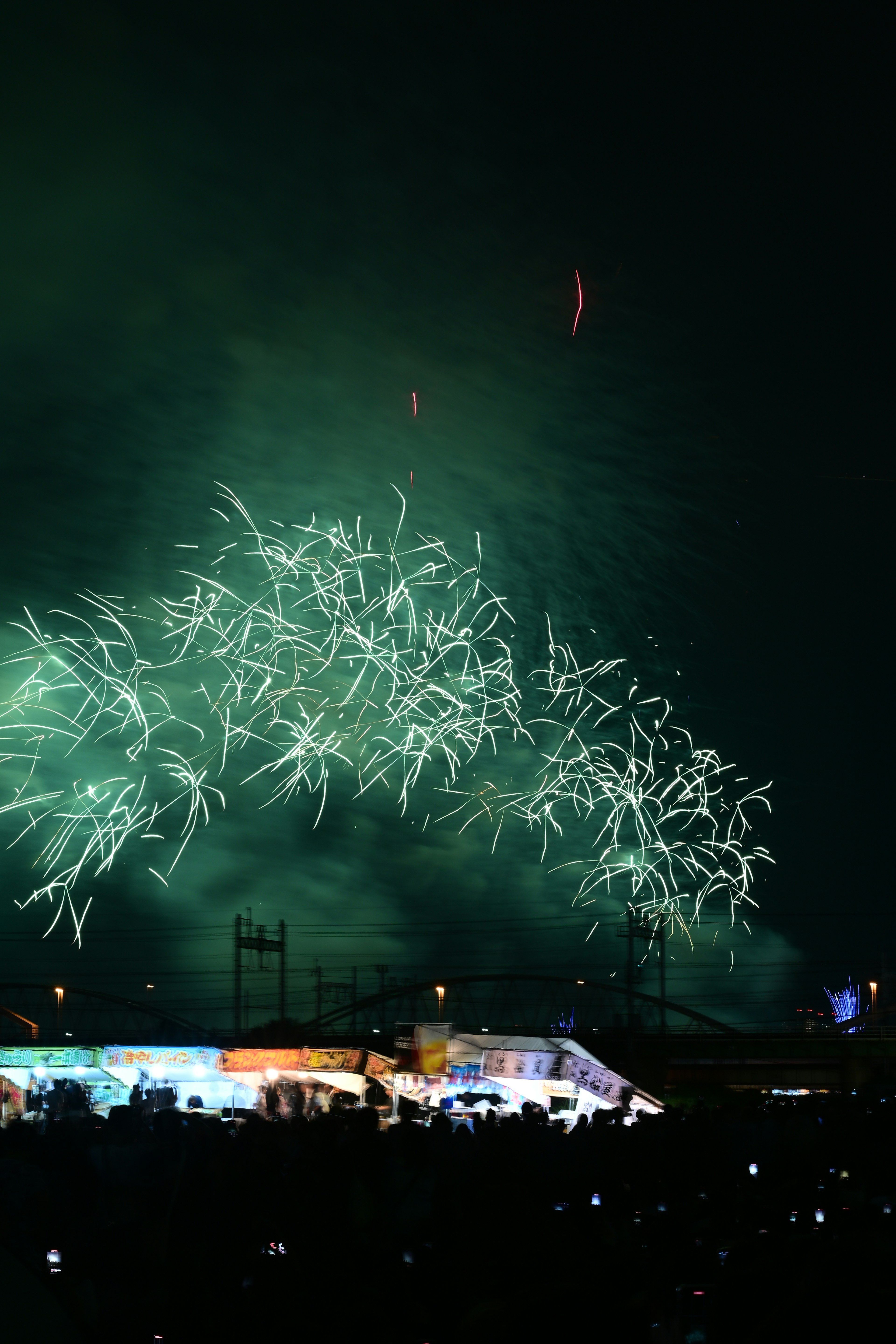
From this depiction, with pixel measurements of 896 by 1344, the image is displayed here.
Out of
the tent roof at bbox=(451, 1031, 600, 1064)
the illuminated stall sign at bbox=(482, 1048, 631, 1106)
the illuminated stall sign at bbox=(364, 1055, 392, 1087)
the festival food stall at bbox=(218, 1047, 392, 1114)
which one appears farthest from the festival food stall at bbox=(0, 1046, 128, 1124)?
the illuminated stall sign at bbox=(482, 1048, 631, 1106)

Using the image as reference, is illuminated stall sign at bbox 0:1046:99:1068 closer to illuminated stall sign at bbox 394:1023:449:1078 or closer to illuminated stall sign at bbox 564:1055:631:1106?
illuminated stall sign at bbox 394:1023:449:1078

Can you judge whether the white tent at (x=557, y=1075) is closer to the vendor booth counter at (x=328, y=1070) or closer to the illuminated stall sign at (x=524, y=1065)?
the illuminated stall sign at (x=524, y=1065)

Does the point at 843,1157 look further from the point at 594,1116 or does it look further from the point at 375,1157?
the point at 375,1157

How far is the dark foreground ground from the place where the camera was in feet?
12.1

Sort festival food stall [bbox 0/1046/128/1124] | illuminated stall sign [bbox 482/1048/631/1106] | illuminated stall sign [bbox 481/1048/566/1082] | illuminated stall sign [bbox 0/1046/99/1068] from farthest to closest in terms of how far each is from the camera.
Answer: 1. illuminated stall sign [bbox 0/1046/99/1068]
2. festival food stall [bbox 0/1046/128/1124]
3. illuminated stall sign [bbox 481/1048/566/1082]
4. illuminated stall sign [bbox 482/1048/631/1106]

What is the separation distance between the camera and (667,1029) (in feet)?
257

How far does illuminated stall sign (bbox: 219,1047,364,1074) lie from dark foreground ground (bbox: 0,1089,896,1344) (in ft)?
81.7

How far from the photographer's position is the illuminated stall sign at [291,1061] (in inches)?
1468

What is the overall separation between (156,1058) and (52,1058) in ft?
12.6

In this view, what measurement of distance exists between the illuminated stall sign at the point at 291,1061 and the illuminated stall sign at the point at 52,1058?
456 centimetres

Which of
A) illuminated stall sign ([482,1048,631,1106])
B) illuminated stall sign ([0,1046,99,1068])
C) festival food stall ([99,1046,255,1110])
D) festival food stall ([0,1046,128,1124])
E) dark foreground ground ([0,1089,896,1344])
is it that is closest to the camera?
dark foreground ground ([0,1089,896,1344])

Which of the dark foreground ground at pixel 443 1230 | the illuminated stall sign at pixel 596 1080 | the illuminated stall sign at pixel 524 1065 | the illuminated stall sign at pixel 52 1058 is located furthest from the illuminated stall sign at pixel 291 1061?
the dark foreground ground at pixel 443 1230

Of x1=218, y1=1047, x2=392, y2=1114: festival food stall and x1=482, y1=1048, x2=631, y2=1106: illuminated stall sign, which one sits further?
x1=218, y1=1047, x2=392, y2=1114: festival food stall

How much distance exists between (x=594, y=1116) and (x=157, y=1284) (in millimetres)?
9903
